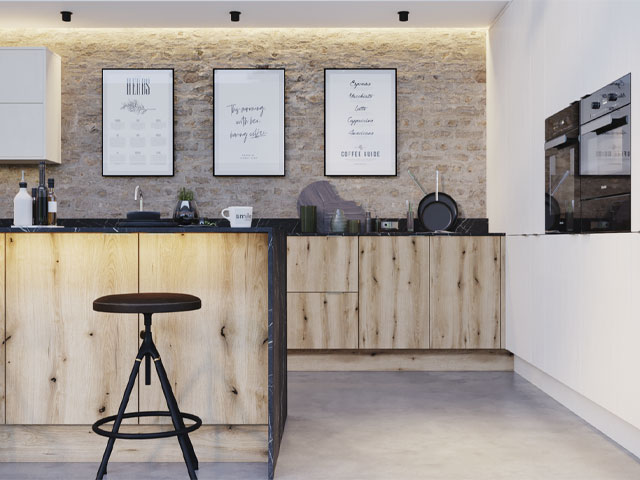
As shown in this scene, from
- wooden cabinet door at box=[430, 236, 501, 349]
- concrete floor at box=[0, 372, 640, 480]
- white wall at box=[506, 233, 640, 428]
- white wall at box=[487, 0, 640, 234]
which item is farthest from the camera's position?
wooden cabinet door at box=[430, 236, 501, 349]

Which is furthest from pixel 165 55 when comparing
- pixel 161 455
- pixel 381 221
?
pixel 161 455

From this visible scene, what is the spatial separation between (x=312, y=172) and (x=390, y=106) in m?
0.84

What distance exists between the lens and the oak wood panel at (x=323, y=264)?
196 inches

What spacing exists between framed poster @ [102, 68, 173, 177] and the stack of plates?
114cm

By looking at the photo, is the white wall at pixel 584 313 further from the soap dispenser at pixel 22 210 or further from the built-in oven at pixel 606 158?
the soap dispenser at pixel 22 210

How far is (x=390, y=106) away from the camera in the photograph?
557 cm

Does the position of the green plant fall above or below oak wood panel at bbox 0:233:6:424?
above

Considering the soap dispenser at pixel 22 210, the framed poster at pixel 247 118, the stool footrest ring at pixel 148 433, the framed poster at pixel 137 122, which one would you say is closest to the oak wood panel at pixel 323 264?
the framed poster at pixel 247 118

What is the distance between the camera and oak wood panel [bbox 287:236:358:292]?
16.3 feet

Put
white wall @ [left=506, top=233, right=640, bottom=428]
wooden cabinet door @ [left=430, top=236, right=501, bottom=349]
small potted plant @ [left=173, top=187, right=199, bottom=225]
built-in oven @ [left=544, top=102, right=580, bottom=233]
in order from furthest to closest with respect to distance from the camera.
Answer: wooden cabinet door @ [left=430, top=236, right=501, bottom=349] → built-in oven @ [left=544, top=102, right=580, bottom=233] → small potted plant @ [left=173, top=187, right=199, bottom=225] → white wall @ [left=506, top=233, right=640, bottom=428]

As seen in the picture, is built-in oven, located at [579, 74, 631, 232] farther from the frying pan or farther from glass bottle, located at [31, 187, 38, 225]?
glass bottle, located at [31, 187, 38, 225]

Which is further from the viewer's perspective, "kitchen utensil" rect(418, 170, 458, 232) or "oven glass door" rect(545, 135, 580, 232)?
"kitchen utensil" rect(418, 170, 458, 232)

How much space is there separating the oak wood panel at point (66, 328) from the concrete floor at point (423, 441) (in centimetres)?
28

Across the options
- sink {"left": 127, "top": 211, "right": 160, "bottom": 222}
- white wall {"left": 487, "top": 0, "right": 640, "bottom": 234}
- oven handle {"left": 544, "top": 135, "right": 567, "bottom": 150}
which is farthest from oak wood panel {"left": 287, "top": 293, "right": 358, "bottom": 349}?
sink {"left": 127, "top": 211, "right": 160, "bottom": 222}
